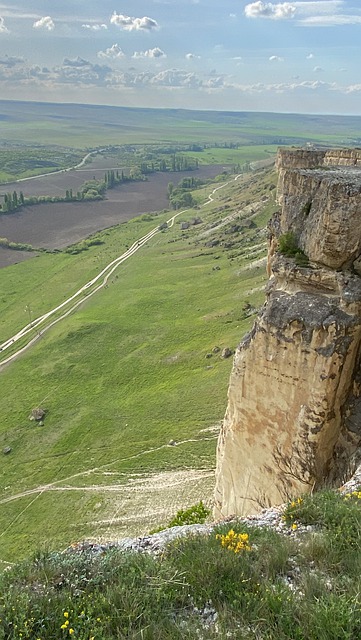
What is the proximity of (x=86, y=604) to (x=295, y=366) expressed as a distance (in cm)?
1015

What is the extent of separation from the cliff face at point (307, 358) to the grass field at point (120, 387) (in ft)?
50.5

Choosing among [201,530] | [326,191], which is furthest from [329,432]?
[326,191]

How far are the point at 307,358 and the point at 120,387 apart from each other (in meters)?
45.7

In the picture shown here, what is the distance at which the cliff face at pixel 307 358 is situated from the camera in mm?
15555

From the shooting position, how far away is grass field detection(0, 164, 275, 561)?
35.9m

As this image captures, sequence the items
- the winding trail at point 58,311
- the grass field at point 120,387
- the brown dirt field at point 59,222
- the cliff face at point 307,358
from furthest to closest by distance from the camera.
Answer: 1. the brown dirt field at point 59,222
2. the winding trail at point 58,311
3. the grass field at point 120,387
4. the cliff face at point 307,358

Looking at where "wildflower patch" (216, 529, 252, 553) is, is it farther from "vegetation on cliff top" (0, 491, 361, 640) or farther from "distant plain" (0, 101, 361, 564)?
"distant plain" (0, 101, 361, 564)

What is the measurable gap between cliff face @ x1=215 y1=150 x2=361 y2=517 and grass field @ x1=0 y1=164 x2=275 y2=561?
1538 cm

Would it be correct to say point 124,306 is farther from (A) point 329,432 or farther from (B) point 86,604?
(B) point 86,604

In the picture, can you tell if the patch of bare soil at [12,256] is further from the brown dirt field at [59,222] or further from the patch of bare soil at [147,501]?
the patch of bare soil at [147,501]

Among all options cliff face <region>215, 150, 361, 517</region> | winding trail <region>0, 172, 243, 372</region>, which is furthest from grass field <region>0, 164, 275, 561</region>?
cliff face <region>215, 150, 361, 517</region>

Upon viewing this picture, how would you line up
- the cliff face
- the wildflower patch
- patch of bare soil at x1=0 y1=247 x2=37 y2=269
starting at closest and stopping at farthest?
the wildflower patch
the cliff face
patch of bare soil at x1=0 y1=247 x2=37 y2=269

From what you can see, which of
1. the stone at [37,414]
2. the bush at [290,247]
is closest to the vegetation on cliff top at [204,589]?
the bush at [290,247]

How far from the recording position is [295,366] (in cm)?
1605
